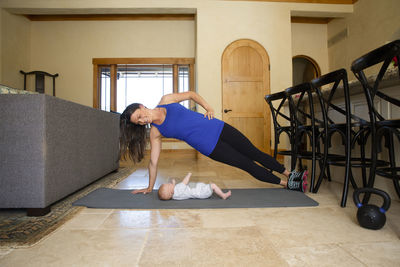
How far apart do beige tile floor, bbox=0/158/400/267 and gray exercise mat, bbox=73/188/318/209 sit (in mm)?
81

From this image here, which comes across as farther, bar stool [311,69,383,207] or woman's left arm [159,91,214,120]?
woman's left arm [159,91,214,120]

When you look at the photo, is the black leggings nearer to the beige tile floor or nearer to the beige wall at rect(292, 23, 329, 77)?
the beige tile floor

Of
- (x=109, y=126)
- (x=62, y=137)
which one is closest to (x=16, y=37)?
(x=109, y=126)

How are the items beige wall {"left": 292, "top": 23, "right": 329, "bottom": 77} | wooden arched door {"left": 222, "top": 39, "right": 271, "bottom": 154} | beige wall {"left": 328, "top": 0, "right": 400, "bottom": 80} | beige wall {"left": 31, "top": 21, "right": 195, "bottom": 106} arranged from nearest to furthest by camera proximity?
beige wall {"left": 328, "top": 0, "right": 400, "bottom": 80}
wooden arched door {"left": 222, "top": 39, "right": 271, "bottom": 154}
beige wall {"left": 31, "top": 21, "right": 195, "bottom": 106}
beige wall {"left": 292, "top": 23, "right": 329, "bottom": 77}

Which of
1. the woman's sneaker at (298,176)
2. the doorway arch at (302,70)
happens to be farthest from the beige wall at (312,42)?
the woman's sneaker at (298,176)

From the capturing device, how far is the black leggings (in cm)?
193

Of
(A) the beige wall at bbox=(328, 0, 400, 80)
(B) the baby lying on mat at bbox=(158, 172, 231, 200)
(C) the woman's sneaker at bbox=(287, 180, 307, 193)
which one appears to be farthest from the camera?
(A) the beige wall at bbox=(328, 0, 400, 80)

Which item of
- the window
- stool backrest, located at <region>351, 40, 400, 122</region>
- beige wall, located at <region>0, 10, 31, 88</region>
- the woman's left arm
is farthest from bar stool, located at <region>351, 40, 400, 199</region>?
beige wall, located at <region>0, 10, 31, 88</region>

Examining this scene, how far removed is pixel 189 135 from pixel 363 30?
507 cm

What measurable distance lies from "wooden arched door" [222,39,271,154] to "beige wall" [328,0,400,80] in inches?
77.8

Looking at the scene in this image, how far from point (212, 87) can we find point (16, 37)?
4586mm

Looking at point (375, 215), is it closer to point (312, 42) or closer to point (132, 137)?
point (132, 137)

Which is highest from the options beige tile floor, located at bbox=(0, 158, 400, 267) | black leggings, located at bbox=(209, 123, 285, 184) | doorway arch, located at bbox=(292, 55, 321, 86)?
doorway arch, located at bbox=(292, 55, 321, 86)

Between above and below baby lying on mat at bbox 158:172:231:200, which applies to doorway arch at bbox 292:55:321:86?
above
